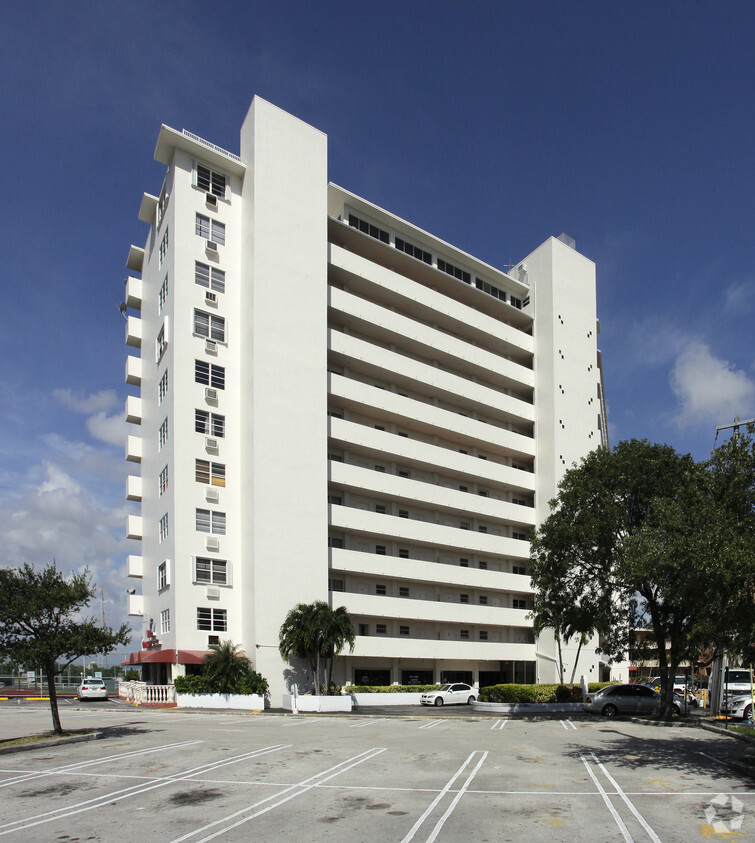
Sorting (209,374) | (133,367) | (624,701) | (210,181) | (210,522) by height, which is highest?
(210,181)

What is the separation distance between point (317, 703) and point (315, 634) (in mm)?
3910

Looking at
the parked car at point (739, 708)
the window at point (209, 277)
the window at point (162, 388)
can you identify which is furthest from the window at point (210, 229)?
the parked car at point (739, 708)

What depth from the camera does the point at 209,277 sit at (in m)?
46.5

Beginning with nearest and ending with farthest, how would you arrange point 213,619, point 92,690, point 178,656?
point 178,656 < point 213,619 < point 92,690

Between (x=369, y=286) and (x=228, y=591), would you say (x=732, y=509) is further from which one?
(x=369, y=286)

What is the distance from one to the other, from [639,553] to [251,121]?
1386 inches

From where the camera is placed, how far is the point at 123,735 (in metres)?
23.6

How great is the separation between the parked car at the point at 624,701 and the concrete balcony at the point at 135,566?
27.6m

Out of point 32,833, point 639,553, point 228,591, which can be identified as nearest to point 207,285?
point 228,591

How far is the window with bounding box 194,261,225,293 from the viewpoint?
4603 centimetres

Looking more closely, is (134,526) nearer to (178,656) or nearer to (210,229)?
(178,656)

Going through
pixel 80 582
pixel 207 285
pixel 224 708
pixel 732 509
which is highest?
pixel 207 285

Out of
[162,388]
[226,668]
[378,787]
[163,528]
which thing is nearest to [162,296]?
[162,388]

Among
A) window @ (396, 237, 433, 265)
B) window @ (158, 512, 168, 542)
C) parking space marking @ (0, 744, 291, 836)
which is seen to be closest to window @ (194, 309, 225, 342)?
window @ (158, 512, 168, 542)
